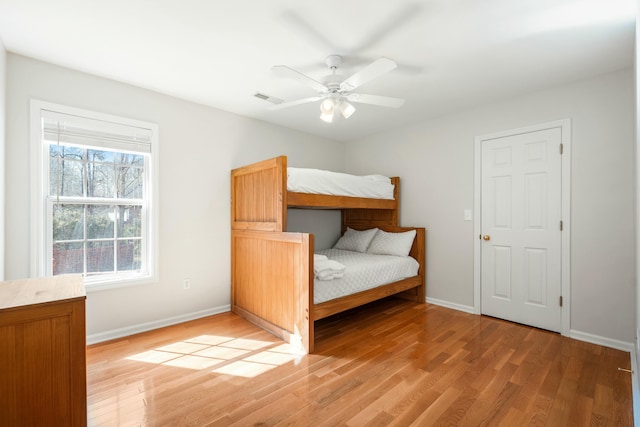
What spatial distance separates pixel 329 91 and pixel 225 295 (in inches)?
95.2

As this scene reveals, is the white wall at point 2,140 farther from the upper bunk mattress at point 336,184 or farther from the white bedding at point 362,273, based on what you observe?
the white bedding at point 362,273

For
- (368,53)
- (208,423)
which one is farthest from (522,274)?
(208,423)

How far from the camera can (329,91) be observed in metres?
2.37

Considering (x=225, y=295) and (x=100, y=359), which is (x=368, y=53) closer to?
(x=225, y=295)

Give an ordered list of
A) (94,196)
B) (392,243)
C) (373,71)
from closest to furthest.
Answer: (373,71) < (94,196) < (392,243)

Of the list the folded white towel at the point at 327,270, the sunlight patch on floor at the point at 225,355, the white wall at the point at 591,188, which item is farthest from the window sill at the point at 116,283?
the white wall at the point at 591,188

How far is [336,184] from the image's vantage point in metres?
3.20

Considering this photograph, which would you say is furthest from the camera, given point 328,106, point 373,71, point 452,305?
point 452,305

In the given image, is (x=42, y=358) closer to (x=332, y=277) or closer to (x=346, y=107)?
(x=332, y=277)

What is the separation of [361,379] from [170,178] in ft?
8.14

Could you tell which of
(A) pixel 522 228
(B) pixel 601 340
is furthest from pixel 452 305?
(B) pixel 601 340

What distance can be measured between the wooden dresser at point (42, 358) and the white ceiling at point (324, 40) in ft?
5.30

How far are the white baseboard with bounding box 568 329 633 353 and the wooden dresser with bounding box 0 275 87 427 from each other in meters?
3.57

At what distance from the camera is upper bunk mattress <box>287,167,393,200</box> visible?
9.22 feet
